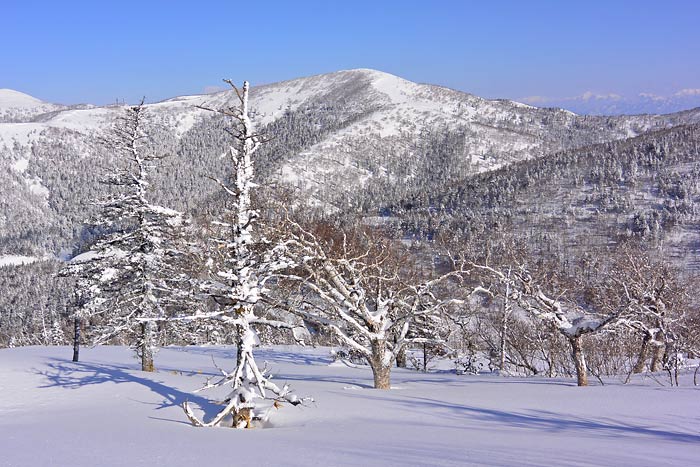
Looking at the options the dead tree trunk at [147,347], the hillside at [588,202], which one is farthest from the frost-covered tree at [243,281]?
the hillside at [588,202]

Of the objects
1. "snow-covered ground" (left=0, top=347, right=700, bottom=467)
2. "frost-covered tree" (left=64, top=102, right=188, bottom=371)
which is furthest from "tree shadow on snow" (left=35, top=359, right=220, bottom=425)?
"frost-covered tree" (left=64, top=102, right=188, bottom=371)

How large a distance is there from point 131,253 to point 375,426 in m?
13.2

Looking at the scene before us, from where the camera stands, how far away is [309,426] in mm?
9359

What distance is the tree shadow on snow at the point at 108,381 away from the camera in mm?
11945

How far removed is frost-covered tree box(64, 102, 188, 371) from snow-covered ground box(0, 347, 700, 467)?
363 centimetres

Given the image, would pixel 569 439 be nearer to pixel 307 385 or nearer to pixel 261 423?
pixel 261 423

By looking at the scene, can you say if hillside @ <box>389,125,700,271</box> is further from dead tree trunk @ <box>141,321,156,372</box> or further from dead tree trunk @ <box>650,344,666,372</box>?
dead tree trunk @ <box>141,321,156,372</box>

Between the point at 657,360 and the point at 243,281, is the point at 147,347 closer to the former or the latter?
the point at 243,281

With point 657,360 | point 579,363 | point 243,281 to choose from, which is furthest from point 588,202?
point 243,281

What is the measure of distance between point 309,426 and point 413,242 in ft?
436

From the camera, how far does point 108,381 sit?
15578 millimetres

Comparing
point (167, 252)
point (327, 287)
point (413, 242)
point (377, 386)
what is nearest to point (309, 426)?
point (377, 386)

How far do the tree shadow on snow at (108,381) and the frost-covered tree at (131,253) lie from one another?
158cm

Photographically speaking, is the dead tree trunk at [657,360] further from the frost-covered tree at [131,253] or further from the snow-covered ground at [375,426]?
the frost-covered tree at [131,253]
